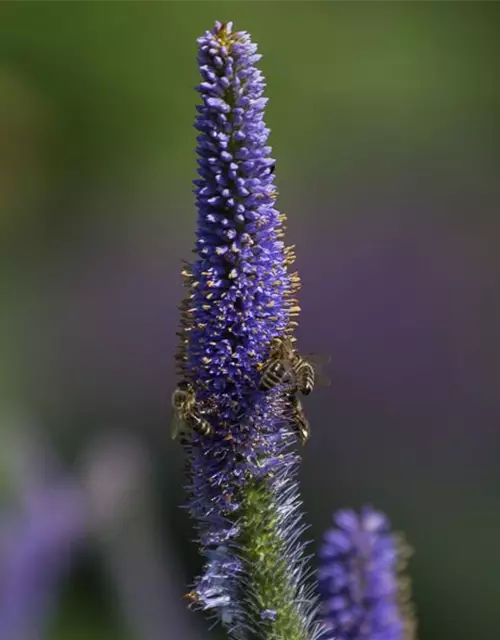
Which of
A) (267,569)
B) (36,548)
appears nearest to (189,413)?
(267,569)

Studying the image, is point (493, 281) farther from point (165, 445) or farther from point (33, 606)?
point (33, 606)

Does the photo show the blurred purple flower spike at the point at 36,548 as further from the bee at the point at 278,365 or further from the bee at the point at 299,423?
the bee at the point at 278,365

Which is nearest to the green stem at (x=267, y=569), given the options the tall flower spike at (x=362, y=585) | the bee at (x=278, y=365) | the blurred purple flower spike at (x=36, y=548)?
the tall flower spike at (x=362, y=585)

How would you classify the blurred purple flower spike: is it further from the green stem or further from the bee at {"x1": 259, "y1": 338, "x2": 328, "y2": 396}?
the bee at {"x1": 259, "y1": 338, "x2": 328, "y2": 396}

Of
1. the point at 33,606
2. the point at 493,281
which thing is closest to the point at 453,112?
the point at 493,281

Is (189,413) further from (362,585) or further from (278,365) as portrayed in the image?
(362,585)

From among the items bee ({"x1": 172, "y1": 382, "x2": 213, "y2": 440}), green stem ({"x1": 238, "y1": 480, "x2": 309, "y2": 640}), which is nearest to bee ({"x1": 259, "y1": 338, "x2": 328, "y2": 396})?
bee ({"x1": 172, "y1": 382, "x2": 213, "y2": 440})
